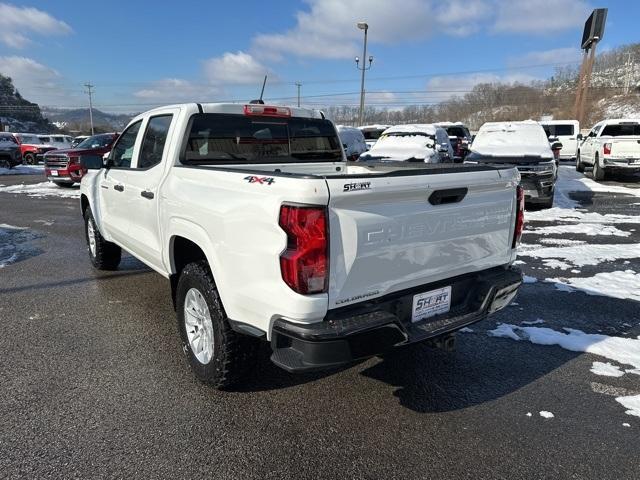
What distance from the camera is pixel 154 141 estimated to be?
13.5 ft

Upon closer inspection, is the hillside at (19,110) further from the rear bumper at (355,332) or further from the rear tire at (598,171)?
the rear bumper at (355,332)

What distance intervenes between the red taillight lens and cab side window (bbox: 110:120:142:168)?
2.89 metres

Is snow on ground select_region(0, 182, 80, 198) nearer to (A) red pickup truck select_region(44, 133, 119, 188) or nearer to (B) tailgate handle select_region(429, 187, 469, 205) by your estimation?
(A) red pickup truck select_region(44, 133, 119, 188)

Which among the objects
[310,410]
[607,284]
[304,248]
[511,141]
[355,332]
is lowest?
[310,410]

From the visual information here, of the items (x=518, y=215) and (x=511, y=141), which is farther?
(x=511, y=141)

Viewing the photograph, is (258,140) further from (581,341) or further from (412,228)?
(581,341)

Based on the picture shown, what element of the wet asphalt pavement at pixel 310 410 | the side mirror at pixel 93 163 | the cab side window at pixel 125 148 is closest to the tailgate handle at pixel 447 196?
the wet asphalt pavement at pixel 310 410

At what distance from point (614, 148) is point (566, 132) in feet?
32.3

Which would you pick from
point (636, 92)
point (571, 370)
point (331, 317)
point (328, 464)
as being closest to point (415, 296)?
point (331, 317)

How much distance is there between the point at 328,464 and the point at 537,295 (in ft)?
11.6

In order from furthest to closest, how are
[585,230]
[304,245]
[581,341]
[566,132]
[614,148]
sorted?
[566,132] < [614,148] < [585,230] < [581,341] < [304,245]

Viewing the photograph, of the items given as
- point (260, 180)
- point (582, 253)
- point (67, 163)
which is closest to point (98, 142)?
point (67, 163)

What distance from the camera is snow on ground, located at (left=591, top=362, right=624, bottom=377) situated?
347 centimetres

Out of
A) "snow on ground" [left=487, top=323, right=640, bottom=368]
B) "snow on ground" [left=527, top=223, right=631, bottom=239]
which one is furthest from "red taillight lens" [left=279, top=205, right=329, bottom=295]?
"snow on ground" [left=527, top=223, right=631, bottom=239]
